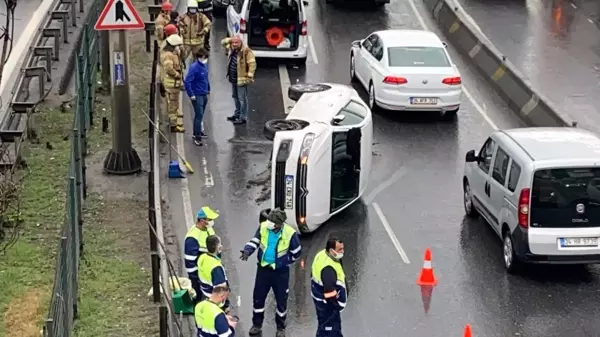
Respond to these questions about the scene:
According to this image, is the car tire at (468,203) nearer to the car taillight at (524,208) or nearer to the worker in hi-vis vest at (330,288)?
the car taillight at (524,208)

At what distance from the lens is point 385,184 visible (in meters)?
19.4

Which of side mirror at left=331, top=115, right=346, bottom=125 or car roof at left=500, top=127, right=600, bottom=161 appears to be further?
side mirror at left=331, top=115, right=346, bottom=125

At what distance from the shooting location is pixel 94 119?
21500mm

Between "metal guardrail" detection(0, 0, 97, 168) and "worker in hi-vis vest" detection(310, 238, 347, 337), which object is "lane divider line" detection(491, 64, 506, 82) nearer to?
"metal guardrail" detection(0, 0, 97, 168)

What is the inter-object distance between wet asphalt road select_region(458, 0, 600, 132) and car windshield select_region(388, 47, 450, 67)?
9.55 ft

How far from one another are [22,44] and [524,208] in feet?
49.3

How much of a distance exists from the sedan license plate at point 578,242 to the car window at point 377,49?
8.55m

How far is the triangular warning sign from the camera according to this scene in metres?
17.4

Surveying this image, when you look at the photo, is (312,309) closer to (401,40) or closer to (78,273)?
(78,273)

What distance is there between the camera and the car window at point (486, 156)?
17.1 meters

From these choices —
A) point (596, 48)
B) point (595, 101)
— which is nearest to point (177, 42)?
point (595, 101)

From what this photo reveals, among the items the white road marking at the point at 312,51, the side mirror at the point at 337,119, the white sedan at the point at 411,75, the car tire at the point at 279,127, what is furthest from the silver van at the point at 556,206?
the white road marking at the point at 312,51

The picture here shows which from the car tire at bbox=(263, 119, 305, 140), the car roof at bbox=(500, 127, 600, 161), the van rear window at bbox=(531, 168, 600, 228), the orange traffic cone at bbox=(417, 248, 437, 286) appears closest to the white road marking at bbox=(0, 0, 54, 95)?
the car tire at bbox=(263, 119, 305, 140)

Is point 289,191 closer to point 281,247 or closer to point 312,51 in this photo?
point 281,247
